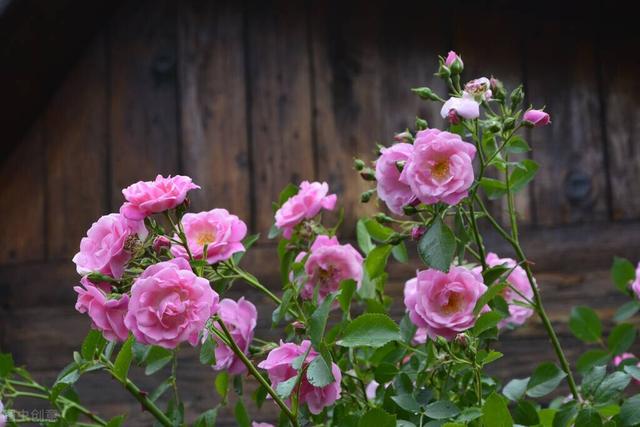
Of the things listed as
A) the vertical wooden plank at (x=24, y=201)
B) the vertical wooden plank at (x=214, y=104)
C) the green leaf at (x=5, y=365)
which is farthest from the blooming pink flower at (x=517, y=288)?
the vertical wooden plank at (x=24, y=201)

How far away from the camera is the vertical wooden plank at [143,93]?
75.7 inches

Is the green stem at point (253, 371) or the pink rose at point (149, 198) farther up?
the pink rose at point (149, 198)

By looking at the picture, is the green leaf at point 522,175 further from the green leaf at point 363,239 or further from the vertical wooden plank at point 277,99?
the vertical wooden plank at point 277,99

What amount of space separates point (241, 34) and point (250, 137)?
0.23 metres

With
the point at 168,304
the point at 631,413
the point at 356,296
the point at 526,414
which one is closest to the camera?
the point at 168,304

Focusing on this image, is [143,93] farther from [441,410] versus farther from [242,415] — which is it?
[441,410]

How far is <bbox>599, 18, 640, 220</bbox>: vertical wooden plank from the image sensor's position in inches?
73.1

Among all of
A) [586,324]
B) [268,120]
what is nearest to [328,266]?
[586,324]

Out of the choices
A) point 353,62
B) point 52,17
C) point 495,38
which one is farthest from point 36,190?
point 495,38

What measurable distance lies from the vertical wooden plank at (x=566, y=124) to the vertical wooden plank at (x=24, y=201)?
103 centimetres

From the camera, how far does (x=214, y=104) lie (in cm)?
193

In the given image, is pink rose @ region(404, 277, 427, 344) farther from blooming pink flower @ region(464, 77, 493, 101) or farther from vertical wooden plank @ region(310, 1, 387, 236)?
vertical wooden plank @ region(310, 1, 387, 236)

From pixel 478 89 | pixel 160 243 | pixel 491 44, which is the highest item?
pixel 491 44

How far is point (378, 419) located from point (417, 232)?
0.16 meters
